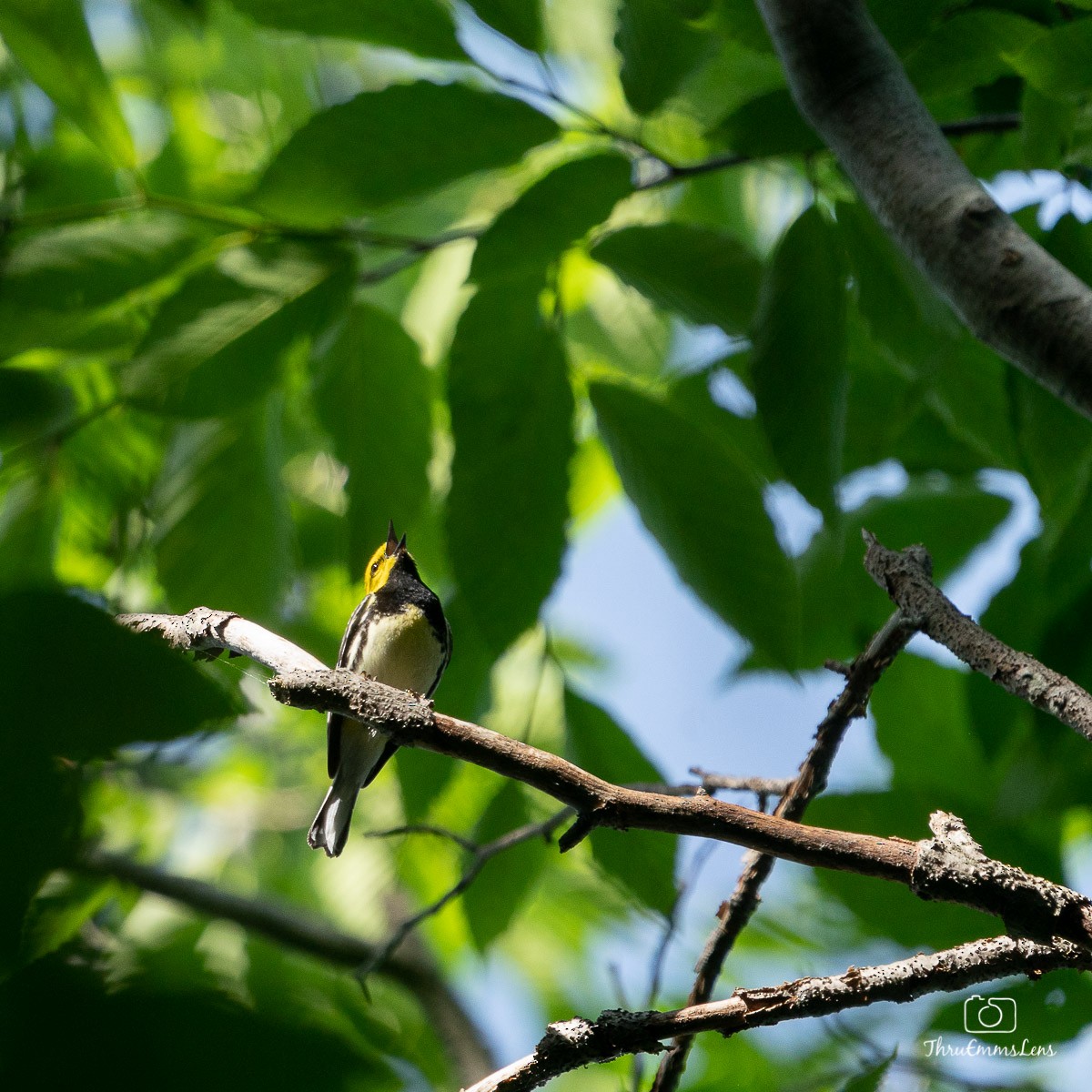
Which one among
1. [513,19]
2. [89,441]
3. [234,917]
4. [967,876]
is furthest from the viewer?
[234,917]

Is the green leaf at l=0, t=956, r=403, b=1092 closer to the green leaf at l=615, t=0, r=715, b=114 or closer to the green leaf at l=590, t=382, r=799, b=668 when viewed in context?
the green leaf at l=590, t=382, r=799, b=668

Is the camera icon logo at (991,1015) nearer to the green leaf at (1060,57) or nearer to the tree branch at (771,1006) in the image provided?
the tree branch at (771,1006)

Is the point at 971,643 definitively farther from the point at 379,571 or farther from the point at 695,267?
the point at 379,571

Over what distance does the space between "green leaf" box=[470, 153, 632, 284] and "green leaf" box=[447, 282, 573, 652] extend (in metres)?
0.15

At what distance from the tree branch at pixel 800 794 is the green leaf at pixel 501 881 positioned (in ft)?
1.72

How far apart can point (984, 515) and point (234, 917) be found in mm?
1833

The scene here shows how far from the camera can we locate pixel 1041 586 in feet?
5.30

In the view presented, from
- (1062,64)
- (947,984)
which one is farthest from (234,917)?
(1062,64)

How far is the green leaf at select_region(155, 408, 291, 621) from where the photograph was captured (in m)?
1.56

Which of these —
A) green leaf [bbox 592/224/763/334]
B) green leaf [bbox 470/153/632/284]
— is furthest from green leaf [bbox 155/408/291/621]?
green leaf [bbox 592/224/763/334]

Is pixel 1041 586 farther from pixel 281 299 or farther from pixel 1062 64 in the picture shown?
pixel 281 299

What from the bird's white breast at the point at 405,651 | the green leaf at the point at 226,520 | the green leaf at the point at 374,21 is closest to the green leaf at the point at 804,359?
the green leaf at the point at 374,21

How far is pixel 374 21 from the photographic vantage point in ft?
4.85

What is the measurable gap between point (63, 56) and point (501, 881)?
55.1 inches
